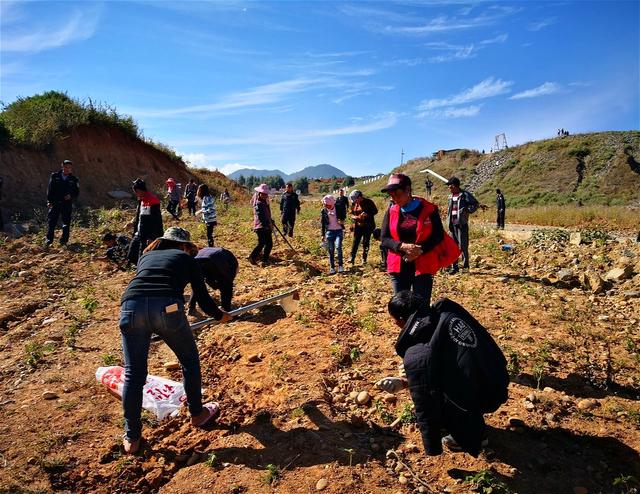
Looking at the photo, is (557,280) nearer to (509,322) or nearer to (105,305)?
(509,322)

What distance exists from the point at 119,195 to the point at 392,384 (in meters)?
16.6

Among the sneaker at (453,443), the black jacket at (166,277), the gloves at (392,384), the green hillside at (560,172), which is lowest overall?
the sneaker at (453,443)

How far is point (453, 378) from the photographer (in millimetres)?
2750

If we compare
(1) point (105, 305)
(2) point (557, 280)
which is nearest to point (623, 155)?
(2) point (557, 280)

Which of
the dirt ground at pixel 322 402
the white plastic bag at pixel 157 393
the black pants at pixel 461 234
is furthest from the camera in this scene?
the black pants at pixel 461 234

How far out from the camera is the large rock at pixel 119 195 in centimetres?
1753

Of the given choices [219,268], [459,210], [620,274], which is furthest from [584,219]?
[219,268]

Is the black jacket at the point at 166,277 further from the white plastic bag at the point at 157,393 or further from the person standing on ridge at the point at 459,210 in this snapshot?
the person standing on ridge at the point at 459,210

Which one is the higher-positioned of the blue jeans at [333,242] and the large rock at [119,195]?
the large rock at [119,195]

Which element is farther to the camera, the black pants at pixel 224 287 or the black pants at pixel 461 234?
the black pants at pixel 461 234

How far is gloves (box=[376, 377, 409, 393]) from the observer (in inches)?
152

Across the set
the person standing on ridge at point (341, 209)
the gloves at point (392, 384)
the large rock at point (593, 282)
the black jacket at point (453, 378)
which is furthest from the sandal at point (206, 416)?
the person standing on ridge at point (341, 209)

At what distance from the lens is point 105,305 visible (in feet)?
22.6

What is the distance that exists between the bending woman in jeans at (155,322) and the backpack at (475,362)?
6.02 feet
